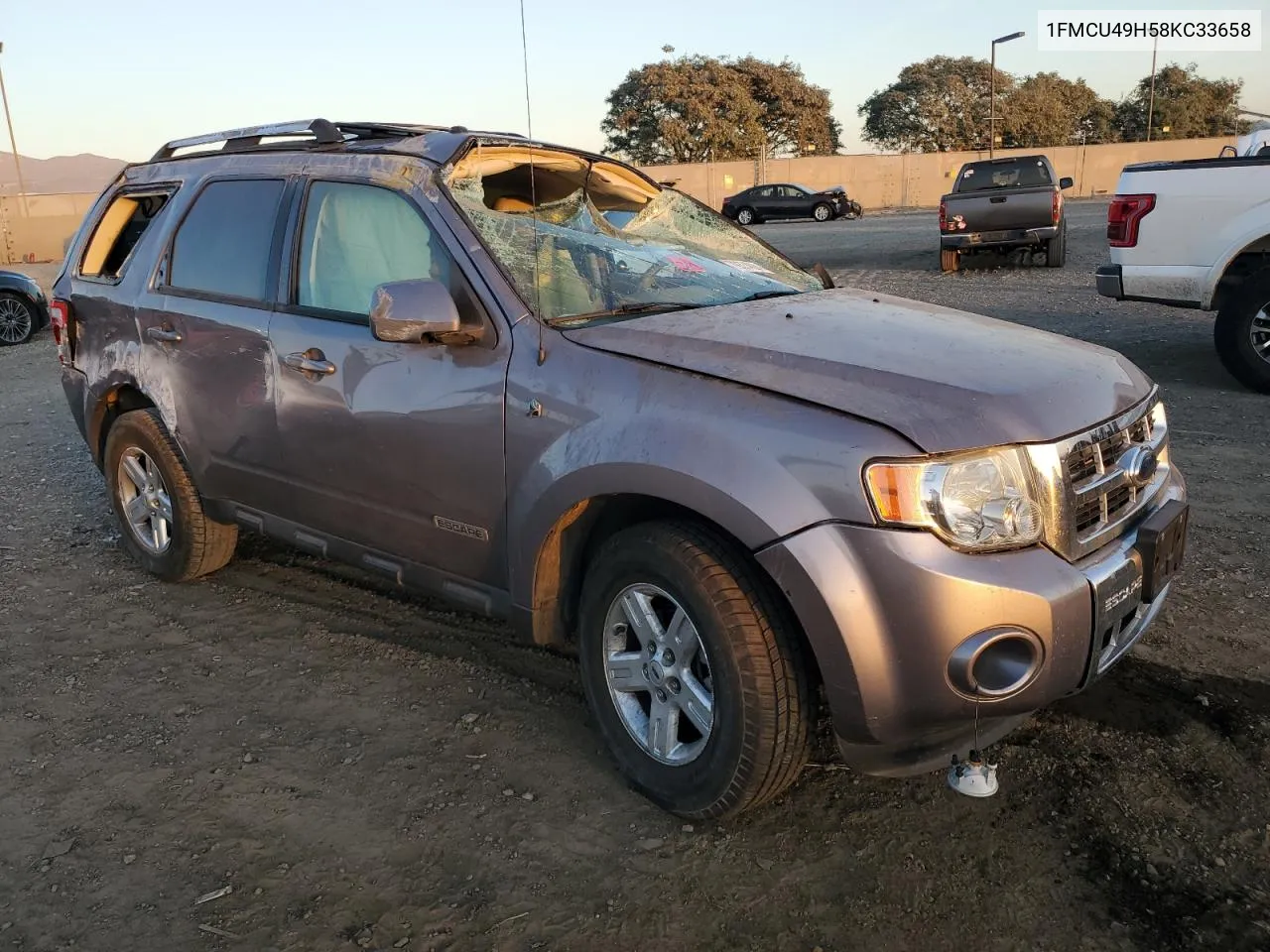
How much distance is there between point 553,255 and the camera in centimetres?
330

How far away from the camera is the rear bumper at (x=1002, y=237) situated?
1562cm

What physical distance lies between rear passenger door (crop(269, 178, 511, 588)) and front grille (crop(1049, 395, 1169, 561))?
1566 mm

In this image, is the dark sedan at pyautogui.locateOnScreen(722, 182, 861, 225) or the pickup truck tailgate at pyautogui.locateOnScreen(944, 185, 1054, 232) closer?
the pickup truck tailgate at pyautogui.locateOnScreen(944, 185, 1054, 232)

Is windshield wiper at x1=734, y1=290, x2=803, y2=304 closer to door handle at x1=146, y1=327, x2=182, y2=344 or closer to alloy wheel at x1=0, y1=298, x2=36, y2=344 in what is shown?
door handle at x1=146, y1=327, x2=182, y2=344

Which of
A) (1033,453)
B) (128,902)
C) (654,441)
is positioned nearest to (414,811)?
(128,902)

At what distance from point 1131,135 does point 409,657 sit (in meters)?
74.4

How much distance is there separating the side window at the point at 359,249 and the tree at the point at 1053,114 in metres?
64.9

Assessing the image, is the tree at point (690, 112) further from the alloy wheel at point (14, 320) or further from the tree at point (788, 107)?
the alloy wheel at point (14, 320)

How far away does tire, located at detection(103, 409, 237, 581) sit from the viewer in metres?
4.48

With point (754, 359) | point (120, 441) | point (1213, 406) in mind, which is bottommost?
point (1213, 406)

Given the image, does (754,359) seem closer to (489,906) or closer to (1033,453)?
(1033,453)

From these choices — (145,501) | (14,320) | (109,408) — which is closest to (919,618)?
(145,501)

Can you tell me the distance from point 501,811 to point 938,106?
7035 centimetres

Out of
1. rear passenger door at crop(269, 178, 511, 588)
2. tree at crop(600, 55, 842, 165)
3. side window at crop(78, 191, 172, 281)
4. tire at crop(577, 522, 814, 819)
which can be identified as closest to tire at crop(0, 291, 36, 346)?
side window at crop(78, 191, 172, 281)
